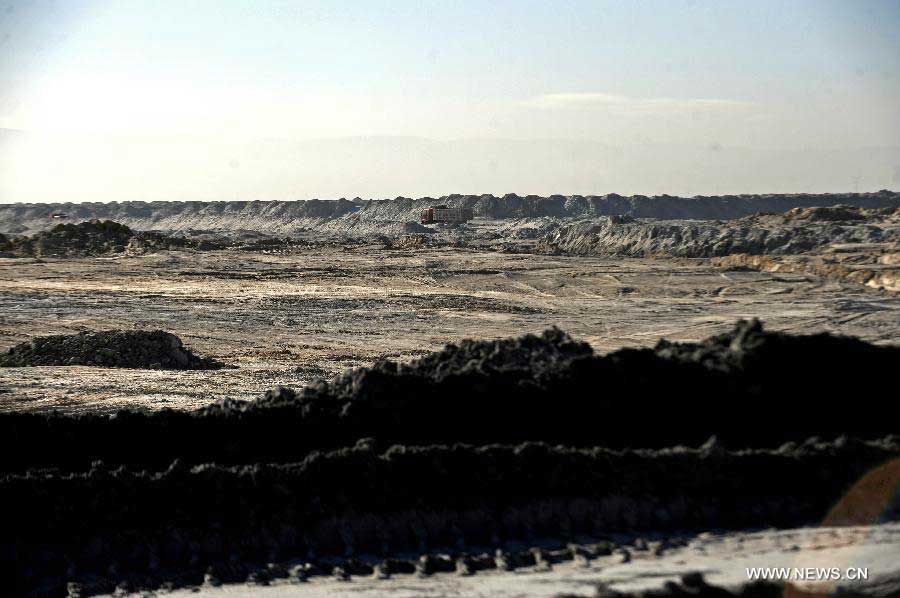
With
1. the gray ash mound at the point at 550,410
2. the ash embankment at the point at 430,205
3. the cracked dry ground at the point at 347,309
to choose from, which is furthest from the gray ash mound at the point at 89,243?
the gray ash mound at the point at 550,410

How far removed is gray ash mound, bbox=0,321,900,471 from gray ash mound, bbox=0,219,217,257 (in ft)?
149

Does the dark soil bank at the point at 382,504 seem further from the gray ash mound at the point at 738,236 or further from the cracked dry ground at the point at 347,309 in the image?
the gray ash mound at the point at 738,236

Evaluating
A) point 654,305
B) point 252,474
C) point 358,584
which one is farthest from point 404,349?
point 358,584

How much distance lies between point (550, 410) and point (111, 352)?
12.3 m

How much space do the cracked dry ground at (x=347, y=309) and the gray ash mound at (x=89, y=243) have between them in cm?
809

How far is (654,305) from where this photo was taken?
3161 centimetres

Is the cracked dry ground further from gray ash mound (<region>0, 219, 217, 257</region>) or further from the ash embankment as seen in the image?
the ash embankment

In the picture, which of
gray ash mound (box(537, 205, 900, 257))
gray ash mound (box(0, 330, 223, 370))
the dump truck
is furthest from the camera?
the dump truck

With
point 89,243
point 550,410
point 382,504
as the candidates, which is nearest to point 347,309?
point 550,410

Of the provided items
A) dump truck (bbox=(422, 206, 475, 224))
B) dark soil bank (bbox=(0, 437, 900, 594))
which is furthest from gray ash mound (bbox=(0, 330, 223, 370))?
dump truck (bbox=(422, 206, 475, 224))

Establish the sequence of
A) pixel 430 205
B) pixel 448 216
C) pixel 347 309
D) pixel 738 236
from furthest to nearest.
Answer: pixel 430 205, pixel 448 216, pixel 738 236, pixel 347 309

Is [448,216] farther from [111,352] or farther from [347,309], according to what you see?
[111,352]

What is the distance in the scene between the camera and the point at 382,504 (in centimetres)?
938

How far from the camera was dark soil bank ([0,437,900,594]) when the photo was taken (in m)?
8.84
